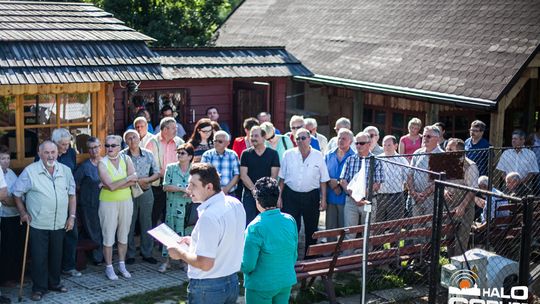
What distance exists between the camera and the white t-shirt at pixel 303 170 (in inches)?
399

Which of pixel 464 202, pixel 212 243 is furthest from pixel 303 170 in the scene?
pixel 212 243

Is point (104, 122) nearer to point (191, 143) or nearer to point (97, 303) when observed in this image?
point (191, 143)

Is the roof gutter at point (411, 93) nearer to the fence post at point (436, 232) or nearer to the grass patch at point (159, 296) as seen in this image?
the fence post at point (436, 232)

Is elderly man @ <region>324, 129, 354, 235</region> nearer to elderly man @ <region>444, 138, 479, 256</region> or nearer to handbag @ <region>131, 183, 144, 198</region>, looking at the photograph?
elderly man @ <region>444, 138, 479, 256</region>

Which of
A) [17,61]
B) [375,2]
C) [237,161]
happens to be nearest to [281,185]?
[237,161]

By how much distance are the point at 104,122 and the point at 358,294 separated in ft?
14.3

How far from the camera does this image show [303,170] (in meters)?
10.1

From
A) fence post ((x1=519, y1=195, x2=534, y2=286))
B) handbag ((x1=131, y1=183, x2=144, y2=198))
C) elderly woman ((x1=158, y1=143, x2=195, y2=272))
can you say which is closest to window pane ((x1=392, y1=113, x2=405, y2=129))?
elderly woman ((x1=158, y1=143, x2=195, y2=272))

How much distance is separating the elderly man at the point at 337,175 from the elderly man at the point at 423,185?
91cm

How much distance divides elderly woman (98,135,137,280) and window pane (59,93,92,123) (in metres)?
1.32

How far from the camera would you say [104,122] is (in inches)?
430

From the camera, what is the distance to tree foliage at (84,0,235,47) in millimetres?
18938

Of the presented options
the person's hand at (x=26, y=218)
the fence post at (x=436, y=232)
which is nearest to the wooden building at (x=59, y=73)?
the person's hand at (x=26, y=218)

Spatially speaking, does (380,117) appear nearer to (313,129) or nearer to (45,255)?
(313,129)
